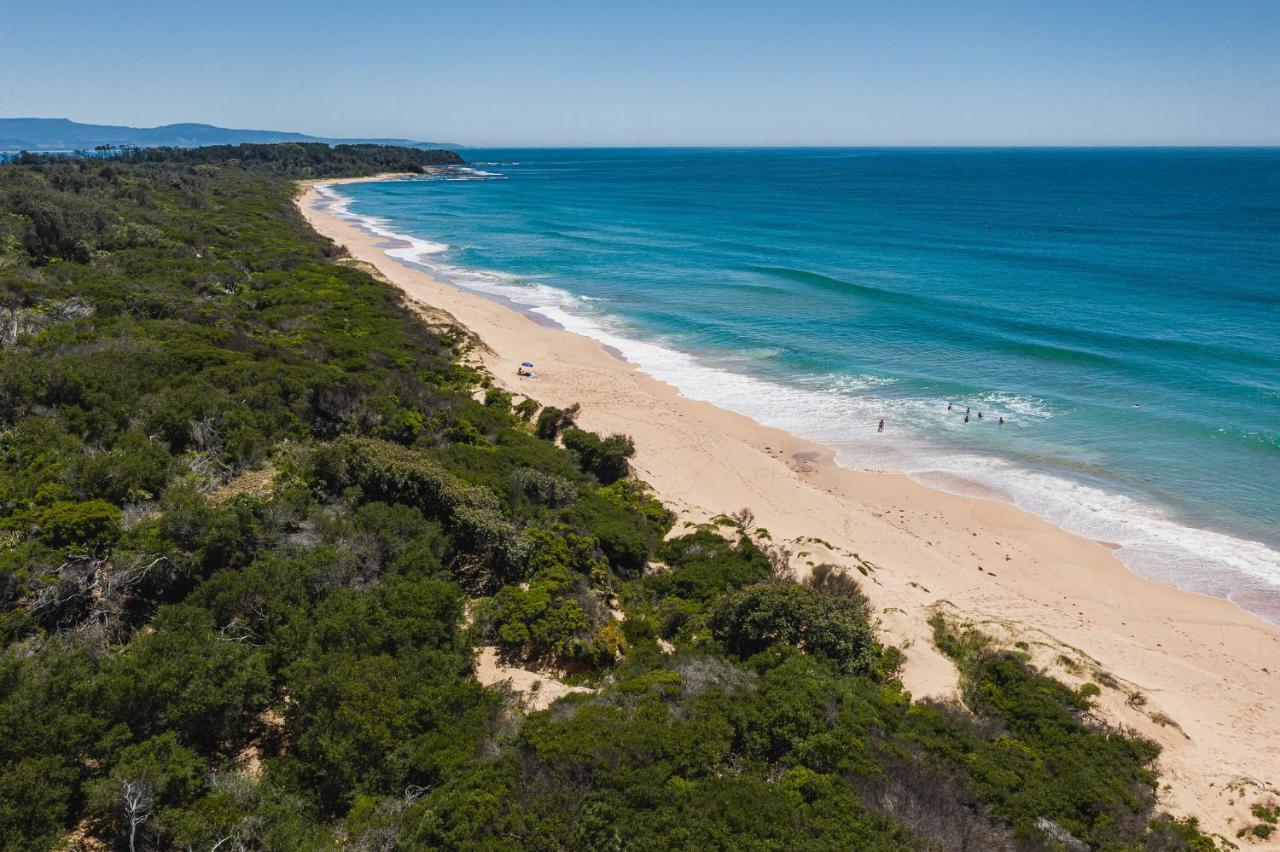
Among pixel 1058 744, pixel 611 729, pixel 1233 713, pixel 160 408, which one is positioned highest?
pixel 160 408

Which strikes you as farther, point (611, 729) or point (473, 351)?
point (473, 351)

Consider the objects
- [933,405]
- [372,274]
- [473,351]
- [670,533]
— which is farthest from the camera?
[372,274]

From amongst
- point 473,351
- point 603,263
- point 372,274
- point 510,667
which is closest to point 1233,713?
point 510,667

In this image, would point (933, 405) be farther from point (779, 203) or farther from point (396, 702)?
point (779, 203)

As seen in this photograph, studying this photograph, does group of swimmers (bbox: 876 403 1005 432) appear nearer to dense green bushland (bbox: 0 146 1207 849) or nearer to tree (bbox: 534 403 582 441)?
dense green bushland (bbox: 0 146 1207 849)

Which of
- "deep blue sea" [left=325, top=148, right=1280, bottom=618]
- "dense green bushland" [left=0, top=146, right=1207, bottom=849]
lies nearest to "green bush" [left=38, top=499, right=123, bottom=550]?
"dense green bushland" [left=0, top=146, right=1207, bottom=849]

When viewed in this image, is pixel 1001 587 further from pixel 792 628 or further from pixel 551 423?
pixel 551 423

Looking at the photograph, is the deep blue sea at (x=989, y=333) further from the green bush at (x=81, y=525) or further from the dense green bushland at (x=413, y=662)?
the green bush at (x=81, y=525)
